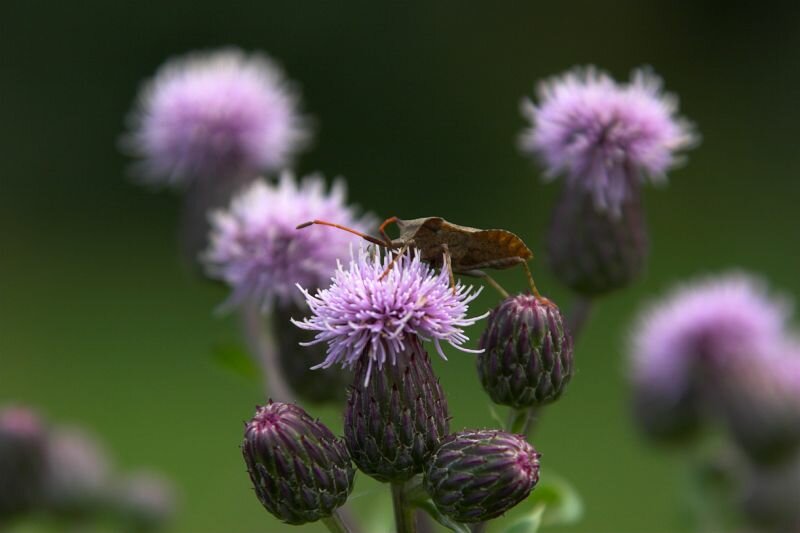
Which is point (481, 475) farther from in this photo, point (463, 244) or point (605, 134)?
point (605, 134)

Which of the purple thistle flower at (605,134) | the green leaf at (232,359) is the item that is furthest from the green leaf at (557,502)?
the green leaf at (232,359)

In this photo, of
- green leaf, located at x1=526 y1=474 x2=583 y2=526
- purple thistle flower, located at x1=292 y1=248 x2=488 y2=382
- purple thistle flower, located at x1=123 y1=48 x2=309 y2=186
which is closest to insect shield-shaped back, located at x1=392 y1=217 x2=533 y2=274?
purple thistle flower, located at x1=292 y1=248 x2=488 y2=382

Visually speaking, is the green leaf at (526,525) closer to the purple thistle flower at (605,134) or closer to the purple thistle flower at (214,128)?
the purple thistle flower at (605,134)

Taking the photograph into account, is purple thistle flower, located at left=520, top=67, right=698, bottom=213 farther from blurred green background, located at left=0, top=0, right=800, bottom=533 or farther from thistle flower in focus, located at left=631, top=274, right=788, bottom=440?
blurred green background, located at left=0, top=0, right=800, bottom=533

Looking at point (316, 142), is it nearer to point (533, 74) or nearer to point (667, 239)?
point (533, 74)

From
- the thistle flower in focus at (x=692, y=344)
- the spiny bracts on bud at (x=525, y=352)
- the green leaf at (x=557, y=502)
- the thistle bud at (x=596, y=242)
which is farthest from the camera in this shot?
the thistle flower in focus at (x=692, y=344)

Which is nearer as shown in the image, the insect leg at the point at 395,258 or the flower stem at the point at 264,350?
the insect leg at the point at 395,258

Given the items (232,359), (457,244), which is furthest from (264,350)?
(457,244)
